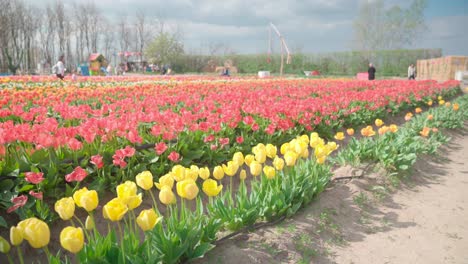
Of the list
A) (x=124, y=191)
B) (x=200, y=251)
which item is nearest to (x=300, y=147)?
(x=200, y=251)

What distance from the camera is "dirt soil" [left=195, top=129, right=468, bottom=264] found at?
8.07 ft

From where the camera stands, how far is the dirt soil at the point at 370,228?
8.07 ft

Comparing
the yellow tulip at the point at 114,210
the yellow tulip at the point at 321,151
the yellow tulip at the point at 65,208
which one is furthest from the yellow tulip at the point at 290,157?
the yellow tulip at the point at 65,208

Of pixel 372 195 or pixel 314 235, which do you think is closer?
pixel 314 235

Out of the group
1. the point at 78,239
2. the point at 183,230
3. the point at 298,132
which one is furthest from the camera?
the point at 298,132

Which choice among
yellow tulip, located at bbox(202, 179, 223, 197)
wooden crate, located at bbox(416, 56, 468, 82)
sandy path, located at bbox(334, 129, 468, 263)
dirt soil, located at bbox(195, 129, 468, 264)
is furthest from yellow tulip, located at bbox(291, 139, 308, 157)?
wooden crate, located at bbox(416, 56, 468, 82)

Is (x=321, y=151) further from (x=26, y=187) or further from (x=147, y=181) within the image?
(x=26, y=187)

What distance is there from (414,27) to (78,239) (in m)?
52.6

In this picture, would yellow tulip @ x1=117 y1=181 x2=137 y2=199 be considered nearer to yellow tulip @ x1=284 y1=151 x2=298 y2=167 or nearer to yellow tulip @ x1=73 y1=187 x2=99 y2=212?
yellow tulip @ x1=73 y1=187 x2=99 y2=212

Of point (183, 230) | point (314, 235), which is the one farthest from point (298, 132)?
point (183, 230)

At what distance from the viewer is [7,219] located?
2.69 m

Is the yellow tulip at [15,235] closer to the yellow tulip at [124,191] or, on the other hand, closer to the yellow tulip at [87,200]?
the yellow tulip at [87,200]

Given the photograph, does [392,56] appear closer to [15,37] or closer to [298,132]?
[298,132]

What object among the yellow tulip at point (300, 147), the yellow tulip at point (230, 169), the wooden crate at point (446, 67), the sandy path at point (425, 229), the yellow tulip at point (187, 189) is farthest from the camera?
the wooden crate at point (446, 67)
